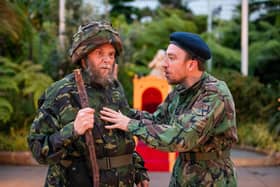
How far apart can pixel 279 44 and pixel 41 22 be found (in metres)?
8.07

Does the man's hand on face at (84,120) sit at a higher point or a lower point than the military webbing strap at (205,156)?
higher

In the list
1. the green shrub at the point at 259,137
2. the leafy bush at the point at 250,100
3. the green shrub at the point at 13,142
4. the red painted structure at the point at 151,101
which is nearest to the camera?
the red painted structure at the point at 151,101

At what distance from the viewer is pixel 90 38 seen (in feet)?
10.1

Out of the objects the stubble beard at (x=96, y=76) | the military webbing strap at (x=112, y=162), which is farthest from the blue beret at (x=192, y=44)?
the military webbing strap at (x=112, y=162)

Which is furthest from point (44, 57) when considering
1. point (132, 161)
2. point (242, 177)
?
point (132, 161)

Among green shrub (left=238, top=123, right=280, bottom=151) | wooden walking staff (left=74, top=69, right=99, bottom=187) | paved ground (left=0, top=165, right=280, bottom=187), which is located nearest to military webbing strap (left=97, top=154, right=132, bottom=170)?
wooden walking staff (left=74, top=69, right=99, bottom=187)

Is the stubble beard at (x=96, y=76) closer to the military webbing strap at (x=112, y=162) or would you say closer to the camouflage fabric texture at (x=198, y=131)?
the camouflage fabric texture at (x=198, y=131)

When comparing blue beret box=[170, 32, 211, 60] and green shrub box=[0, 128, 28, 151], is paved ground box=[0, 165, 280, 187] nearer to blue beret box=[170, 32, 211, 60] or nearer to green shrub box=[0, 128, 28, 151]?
green shrub box=[0, 128, 28, 151]

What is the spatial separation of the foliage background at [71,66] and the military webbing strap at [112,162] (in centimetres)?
791

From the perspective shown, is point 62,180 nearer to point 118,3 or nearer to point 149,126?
point 149,126

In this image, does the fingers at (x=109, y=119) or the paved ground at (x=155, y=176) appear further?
the paved ground at (x=155, y=176)

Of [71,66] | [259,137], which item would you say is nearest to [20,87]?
[71,66]

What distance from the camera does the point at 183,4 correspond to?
34.0 meters

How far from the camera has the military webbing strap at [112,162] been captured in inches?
122
